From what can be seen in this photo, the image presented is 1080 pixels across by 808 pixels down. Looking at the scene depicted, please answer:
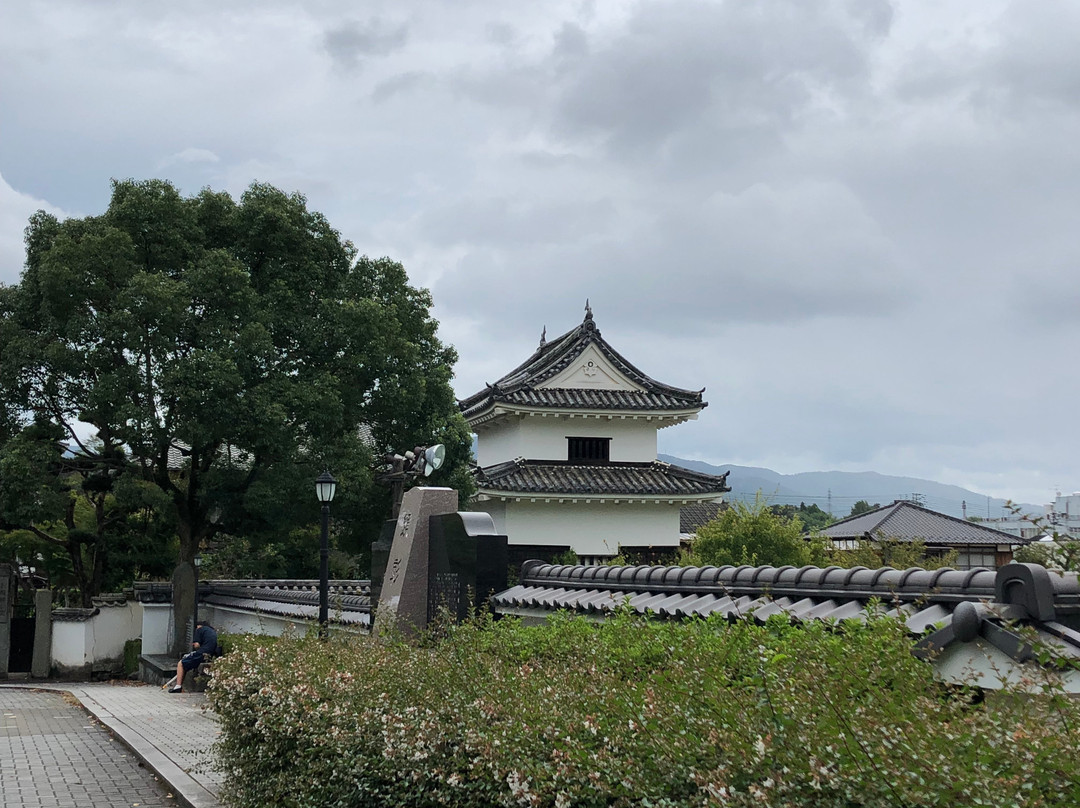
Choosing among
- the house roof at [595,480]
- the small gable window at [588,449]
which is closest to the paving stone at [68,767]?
the house roof at [595,480]

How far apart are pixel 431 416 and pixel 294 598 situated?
275 inches

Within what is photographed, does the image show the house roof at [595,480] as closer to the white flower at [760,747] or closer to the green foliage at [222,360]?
the green foliage at [222,360]

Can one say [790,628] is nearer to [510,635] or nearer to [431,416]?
[510,635]

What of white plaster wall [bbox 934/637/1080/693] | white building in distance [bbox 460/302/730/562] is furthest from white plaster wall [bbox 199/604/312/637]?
white plaster wall [bbox 934/637/1080/693]

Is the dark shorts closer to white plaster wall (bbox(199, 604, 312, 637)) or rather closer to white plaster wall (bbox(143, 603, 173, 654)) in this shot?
white plaster wall (bbox(199, 604, 312, 637))

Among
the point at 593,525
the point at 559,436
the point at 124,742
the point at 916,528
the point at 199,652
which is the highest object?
the point at 559,436

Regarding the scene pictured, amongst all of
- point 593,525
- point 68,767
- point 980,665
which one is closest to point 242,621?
point 68,767

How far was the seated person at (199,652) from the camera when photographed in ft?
60.8

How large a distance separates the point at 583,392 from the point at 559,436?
62.7 inches

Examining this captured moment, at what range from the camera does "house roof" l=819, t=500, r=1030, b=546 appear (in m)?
41.0

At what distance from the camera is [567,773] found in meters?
4.34

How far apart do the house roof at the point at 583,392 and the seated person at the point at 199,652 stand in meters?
11.5

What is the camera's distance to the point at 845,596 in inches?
293

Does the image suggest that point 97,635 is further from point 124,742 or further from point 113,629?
point 124,742
